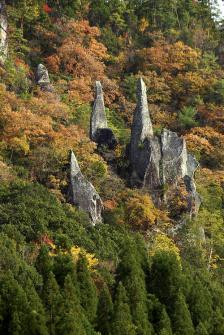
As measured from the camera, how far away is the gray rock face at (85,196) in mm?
30328

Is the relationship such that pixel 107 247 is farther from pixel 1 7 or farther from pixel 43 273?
pixel 1 7

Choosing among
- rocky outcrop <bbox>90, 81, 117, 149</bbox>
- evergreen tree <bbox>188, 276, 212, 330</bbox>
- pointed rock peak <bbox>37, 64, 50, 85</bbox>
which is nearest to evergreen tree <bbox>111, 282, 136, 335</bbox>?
evergreen tree <bbox>188, 276, 212, 330</bbox>

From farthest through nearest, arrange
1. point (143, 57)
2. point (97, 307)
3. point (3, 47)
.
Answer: point (143, 57) < point (3, 47) < point (97, 307)

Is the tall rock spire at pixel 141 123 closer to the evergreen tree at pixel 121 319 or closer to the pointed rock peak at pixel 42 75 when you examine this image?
the pointed rock peak at pixel 42 75

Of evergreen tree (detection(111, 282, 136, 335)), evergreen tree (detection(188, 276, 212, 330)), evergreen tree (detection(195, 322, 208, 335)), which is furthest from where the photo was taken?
evergreen tree (detection(188, 276, 212, 330))

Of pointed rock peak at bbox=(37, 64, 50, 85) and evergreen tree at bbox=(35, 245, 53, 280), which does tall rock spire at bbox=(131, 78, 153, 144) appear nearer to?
pointed rock peak at bbox=(37, 64, 50, 85)

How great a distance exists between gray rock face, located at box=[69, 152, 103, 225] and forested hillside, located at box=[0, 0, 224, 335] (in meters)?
0.06

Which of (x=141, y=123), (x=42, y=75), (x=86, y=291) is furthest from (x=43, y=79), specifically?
(x=86, y=291)

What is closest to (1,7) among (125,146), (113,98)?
(113,98)

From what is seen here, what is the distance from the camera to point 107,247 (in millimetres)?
26969

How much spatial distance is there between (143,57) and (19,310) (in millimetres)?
31089

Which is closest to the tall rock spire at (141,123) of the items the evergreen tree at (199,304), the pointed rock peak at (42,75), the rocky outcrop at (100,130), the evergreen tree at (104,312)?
the rocky outcrop at (100,130)

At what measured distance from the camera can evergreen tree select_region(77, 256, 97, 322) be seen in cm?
2009

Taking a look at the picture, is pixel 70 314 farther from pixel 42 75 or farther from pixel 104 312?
pixel 42 75
